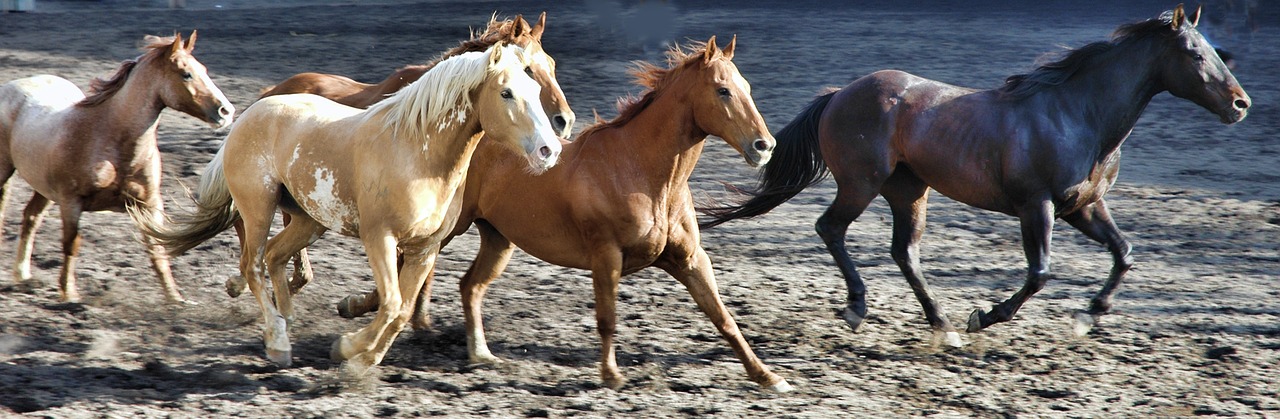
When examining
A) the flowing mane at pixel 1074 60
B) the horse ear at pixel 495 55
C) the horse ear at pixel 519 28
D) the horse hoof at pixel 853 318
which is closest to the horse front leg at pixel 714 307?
the horse hoof at pixel 853 318

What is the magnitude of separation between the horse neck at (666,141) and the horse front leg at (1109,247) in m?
2.16

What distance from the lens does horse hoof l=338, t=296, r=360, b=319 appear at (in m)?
5.20

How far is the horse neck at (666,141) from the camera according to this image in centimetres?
441

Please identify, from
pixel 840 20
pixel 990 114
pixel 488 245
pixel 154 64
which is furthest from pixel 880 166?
pixel 840 20

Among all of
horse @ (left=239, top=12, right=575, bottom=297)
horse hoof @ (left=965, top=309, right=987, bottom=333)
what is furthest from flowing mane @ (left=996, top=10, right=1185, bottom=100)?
horse @ (left=239, top=12, right=575, bottom=297)

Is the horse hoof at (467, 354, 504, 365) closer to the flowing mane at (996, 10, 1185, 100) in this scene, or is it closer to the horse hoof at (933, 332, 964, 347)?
the horse hoof at (933, 332, 964, 347)

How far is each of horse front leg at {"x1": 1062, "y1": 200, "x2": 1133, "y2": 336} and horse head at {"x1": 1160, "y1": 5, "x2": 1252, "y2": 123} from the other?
644 mm

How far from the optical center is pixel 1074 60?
5488 mm

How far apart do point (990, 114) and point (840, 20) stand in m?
9.61

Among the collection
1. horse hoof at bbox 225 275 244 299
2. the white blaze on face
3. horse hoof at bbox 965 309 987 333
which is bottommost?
horse hoof at bbox 965 309 987 333

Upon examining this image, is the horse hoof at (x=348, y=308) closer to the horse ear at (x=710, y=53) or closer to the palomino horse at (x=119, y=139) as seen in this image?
the palomino horse at (x=119, y=139)

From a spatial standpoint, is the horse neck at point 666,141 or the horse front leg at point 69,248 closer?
the horse neck at point 666,141

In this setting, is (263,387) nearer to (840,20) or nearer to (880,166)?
(880,166)

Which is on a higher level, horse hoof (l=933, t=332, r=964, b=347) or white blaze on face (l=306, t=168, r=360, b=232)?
white blaze on face (l=306, t=168, r=360, b=232)
